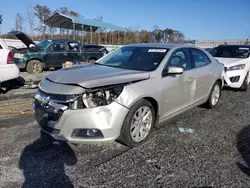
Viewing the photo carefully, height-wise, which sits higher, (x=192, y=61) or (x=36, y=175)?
(x=192, y=61)

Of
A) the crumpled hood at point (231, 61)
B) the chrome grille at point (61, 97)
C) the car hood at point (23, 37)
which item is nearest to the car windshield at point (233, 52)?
the crumpled hood at point (231, 61)

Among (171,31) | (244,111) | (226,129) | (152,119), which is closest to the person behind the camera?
(152,119)

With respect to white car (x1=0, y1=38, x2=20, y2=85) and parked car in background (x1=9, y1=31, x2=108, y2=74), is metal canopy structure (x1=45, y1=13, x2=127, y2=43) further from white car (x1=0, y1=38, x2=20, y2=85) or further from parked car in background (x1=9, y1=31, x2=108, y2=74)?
white car (x1=0, y1=38, x2=20, y2=85)

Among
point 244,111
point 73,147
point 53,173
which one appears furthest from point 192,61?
point 53,173

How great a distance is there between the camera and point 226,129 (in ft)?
13.9

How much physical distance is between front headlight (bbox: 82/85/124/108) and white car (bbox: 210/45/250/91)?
523cm

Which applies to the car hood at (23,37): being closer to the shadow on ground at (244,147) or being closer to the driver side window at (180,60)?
the driver side window at (180,60)

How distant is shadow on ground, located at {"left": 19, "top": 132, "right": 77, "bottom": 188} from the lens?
101 inches

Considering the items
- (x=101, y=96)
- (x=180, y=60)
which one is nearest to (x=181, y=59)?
(x=180, y=60)

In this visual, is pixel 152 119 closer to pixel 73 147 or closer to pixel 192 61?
pixel 73 147

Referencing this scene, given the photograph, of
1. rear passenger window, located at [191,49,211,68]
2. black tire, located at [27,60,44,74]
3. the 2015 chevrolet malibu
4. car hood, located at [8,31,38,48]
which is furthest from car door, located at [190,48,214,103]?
black tire, located at [27,60,44,74]

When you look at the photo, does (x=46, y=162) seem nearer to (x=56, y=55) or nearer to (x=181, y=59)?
(x=181, y=59)

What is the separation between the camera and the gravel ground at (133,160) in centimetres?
261

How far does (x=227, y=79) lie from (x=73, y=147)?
18.6ft
